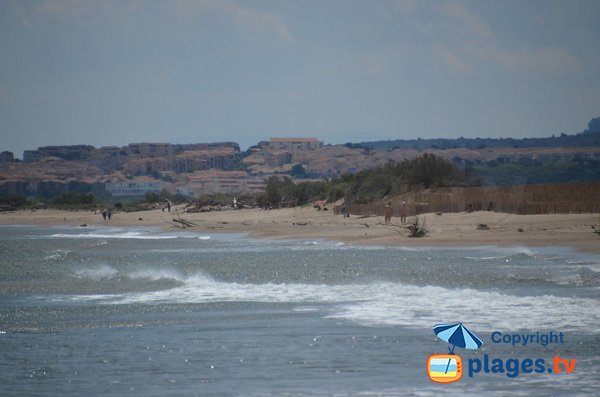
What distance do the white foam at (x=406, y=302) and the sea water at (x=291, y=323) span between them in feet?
0.13

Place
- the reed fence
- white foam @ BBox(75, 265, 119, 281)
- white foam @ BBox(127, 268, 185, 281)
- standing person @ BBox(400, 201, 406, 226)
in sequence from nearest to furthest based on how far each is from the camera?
white foam @ BBox(127, 268, 185, 281)
white foam @ BBox(75, 265, 119, 281)
the reed fence
standing person @ BBox(400, 201, 406, 226)

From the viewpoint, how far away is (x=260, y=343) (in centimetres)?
1324

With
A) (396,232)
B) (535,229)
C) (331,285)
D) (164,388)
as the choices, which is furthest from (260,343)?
(396,232)

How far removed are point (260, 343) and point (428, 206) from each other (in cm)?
3089

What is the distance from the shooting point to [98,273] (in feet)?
86.5

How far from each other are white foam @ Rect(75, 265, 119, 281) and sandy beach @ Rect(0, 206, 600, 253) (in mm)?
11154

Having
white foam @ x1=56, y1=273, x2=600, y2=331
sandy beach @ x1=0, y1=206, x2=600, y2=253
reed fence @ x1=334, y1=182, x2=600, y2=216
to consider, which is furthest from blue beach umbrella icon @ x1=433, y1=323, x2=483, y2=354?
reed fence @ x1=334, y1=182, x2=600, y2=216

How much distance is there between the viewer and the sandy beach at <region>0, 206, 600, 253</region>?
32.5 meters

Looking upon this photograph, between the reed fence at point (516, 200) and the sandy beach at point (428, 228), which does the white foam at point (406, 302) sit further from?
the reed fence at point (516, 200)

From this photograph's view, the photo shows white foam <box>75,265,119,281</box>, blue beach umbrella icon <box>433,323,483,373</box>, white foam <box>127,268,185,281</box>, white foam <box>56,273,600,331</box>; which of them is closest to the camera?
blue beach umbrella icon <box>433,323,483,373</box>

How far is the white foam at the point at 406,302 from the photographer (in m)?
→ 14.6

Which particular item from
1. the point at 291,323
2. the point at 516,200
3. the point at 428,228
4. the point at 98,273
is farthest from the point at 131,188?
the point at 291,323

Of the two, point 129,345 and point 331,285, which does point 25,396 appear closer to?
point 129,345

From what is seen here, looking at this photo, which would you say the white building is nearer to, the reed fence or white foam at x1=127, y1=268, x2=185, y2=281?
the reed fence
